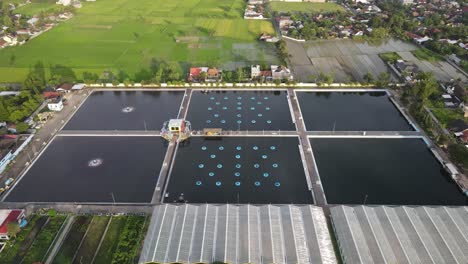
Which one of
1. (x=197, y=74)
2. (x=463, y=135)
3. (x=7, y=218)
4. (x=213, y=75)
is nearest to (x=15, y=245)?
(x=7, y=218)

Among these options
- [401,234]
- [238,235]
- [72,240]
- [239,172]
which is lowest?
[72,240]

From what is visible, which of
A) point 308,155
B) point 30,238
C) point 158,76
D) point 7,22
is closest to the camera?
point 30,238

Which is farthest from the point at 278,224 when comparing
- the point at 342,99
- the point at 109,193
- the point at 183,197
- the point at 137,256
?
the point at 342,99

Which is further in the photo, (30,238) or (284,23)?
(284,23)

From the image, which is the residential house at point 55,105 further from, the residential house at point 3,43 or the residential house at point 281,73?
the residential house at point 3,43

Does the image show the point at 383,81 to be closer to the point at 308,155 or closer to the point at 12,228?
the point at 308,155

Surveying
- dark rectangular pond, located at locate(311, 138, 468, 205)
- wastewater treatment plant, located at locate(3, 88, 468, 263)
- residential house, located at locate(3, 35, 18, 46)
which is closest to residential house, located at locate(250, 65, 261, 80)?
wastewater treatment plant, located at locate(3, 88, 468, 263)

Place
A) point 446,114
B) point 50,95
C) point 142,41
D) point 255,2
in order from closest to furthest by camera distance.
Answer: point 446,114
point 50,95
point 142,41
point 255,2
